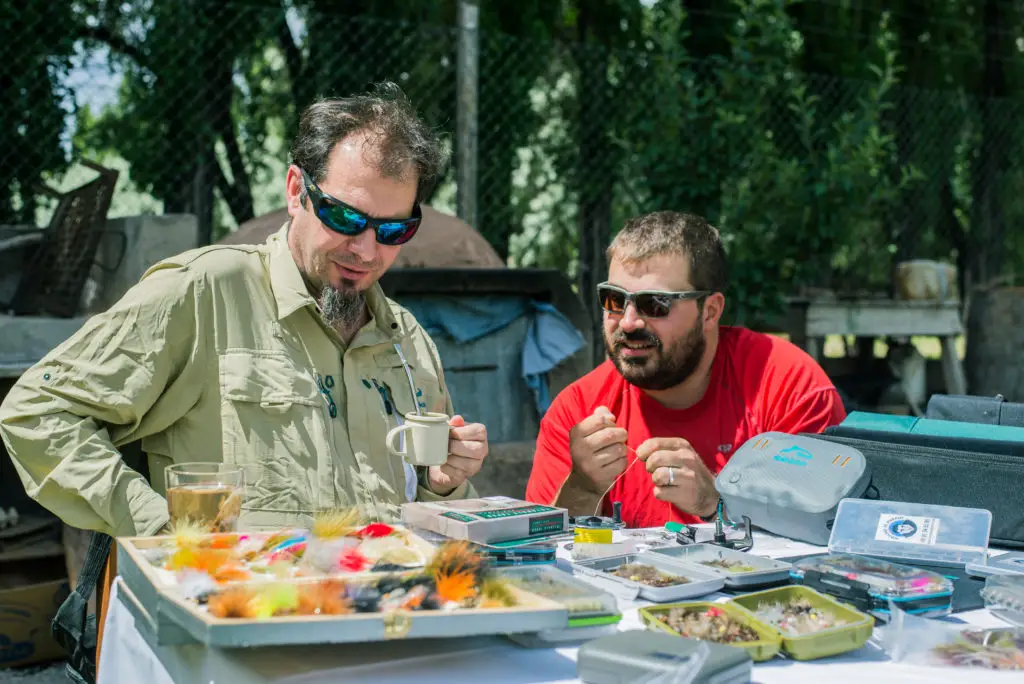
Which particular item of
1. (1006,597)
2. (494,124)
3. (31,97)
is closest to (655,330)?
(1006,597)

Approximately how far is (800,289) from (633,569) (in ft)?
23.9

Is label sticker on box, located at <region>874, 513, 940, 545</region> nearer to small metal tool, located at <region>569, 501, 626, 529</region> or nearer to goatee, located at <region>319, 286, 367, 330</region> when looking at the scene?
small metal tool, located at <region>569, 501, 626, 529</region>

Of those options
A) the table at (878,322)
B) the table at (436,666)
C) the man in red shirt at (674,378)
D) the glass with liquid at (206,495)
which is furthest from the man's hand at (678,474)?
the table at (878,322)

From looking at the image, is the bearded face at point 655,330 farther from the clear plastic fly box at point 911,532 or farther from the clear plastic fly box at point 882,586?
the clear plastic fly box at point 882,586

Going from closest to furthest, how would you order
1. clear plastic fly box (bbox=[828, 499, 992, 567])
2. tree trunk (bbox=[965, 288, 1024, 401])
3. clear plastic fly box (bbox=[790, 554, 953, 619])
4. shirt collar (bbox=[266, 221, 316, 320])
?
clear plastic fly box (bbox=[790, 554, 953, 619]), clear plastic fly box (bbox=[828, 499, 992, 567]), shirt collar (bbox=[266, 221, 316, 320]), tree trunk (bbox=[965, 288, 1024, 401])

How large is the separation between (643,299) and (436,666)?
72.4 inches

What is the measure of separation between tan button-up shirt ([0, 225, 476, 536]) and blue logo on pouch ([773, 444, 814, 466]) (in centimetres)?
80

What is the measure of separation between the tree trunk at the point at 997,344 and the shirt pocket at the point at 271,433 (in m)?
7.38

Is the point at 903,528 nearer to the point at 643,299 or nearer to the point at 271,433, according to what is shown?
the point at 643,299

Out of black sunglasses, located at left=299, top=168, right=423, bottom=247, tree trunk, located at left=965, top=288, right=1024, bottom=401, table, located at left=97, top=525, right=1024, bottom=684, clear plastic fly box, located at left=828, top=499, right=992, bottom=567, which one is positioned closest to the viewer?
table, located at left=97, top=525, right=1024, bottom=684

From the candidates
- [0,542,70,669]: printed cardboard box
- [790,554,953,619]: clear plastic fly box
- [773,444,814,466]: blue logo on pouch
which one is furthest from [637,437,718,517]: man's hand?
[0,542,70,669]: printed cardboard box

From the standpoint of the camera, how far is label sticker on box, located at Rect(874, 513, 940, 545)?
2.23 meters

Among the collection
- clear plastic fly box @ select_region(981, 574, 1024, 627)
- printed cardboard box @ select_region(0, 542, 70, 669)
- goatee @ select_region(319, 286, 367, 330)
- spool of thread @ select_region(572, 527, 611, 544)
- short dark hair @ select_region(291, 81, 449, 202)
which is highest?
short dark hair @ select_region(291, 81, 449, 202)

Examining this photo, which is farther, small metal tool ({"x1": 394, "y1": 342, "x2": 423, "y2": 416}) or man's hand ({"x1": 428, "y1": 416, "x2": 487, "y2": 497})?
small metal tool ({"x1": 394, "y1": 342, "x2": 423, "y2": 416})
